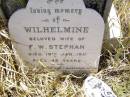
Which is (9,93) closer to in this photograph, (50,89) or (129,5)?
(50,89)

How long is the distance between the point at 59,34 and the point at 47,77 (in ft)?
0.67

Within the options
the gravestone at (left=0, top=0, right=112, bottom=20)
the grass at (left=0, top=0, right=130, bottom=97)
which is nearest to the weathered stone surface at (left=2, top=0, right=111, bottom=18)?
the gravestone at (left=0, top=0, right=112, bottom=20)

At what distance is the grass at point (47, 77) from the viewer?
1.34m

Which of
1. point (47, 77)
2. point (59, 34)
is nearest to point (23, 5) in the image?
point (59, 34)

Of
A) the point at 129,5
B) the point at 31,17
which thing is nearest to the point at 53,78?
the point at 31,17

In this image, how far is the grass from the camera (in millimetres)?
1337

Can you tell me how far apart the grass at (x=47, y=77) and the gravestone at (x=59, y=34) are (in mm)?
39

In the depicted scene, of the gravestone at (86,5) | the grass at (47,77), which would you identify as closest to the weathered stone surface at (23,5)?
the gravestone at (86,5)

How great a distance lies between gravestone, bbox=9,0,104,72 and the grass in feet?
0.13

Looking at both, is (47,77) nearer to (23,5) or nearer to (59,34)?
(59,34)

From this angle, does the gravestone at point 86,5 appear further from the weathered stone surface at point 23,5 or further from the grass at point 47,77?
the grass at point 47,77

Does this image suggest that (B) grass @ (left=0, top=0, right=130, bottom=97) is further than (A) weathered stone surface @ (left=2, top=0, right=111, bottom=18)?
Yes

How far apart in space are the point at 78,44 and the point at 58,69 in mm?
167

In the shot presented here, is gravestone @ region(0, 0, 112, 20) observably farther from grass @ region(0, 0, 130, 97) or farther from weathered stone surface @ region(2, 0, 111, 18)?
grass @ region(0, 0, 130, 97)
